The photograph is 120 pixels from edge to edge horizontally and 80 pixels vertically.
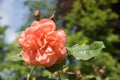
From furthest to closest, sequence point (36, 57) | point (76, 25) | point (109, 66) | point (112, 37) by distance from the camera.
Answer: point (76, 25) < point (112, 37) < point (109, 66) < point (36, 57)

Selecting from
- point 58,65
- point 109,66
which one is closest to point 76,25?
point 109,66

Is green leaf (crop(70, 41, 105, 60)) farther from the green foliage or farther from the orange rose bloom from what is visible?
the green foliage

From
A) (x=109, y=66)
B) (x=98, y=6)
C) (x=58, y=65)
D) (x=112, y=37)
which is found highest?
(x=98, y=6)

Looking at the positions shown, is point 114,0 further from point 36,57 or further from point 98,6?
point 36,57

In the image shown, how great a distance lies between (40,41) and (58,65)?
137 millimetres

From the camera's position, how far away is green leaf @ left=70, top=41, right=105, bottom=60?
4.98 feet

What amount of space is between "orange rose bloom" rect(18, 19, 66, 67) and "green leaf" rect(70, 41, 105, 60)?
73 millimetres

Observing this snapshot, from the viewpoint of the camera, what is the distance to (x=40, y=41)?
1.47m

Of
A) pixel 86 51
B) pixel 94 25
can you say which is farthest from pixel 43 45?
pixel 94 25

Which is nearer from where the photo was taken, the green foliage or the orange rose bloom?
the orange rose bloom

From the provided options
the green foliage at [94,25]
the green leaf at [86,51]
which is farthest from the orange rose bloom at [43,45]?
the green foliage at [94,25]

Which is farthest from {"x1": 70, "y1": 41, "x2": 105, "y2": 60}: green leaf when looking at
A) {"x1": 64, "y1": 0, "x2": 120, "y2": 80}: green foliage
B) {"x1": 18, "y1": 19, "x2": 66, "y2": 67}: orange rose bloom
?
{"x1": 64, "y1": 0, "x2": 120, "y2": 80}: green foliage

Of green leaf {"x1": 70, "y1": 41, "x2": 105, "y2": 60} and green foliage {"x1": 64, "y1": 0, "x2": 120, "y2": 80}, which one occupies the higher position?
green foliage {"x1": 64, "y1": 0, "x2": 120, "y2": 80}

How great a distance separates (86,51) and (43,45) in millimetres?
183
